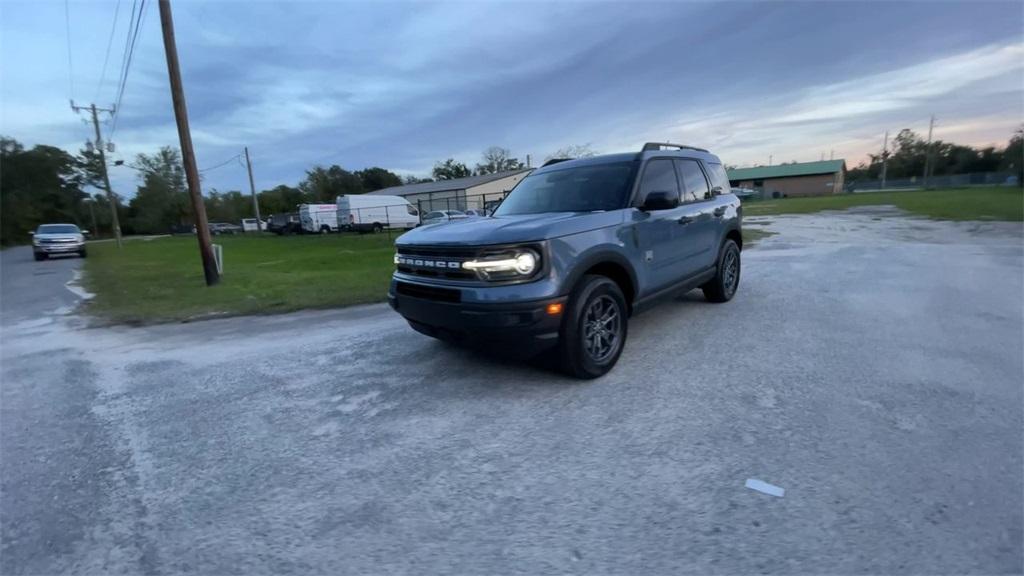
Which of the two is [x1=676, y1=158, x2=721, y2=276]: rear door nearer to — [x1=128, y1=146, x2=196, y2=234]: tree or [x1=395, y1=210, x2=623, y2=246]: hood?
[x1=395, y1=210, x2=623, y2=246]: hood

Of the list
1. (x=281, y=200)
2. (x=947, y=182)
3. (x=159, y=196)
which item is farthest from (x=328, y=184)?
(x=947, y=182)

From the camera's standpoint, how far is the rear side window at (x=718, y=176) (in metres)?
6.09

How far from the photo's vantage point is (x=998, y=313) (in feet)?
17.6

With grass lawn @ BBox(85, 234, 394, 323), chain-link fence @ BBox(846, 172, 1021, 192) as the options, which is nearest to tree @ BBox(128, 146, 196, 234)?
grass lawn @ BBox(85, 234, 394, 323)

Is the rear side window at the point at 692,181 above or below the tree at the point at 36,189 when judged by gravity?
below

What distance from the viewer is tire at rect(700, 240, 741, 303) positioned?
19.9ft

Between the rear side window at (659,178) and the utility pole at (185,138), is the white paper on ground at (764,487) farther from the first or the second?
the utility pole at (185,138)

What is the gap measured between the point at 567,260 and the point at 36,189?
76143 millimetres

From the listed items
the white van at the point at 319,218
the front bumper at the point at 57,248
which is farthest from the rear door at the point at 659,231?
the white van at the point at 319,218

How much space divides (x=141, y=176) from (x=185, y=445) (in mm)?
80876

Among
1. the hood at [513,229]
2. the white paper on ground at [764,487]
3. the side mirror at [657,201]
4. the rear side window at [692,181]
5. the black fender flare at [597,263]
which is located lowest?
the white paper on ground at [764,487]

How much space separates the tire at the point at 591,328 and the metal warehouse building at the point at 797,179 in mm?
81068

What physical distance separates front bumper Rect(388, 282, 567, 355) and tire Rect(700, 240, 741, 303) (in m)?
3.42

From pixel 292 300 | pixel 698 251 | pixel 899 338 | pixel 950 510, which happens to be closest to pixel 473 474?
pixel 950 510
